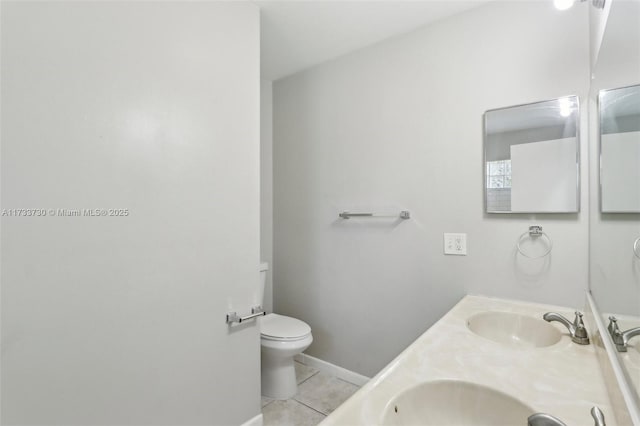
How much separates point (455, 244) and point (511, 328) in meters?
0.52

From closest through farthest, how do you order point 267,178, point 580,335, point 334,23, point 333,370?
point 580,335 → point 334,23 → point 333,370 → point 267,178

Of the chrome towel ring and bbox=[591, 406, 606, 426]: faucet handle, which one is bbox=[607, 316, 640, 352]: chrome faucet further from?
the chrome towel ring

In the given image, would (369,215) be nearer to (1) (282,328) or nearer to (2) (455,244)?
(2) (455,244)

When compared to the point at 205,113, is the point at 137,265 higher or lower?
lower

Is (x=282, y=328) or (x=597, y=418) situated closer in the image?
(x=597, y=418)

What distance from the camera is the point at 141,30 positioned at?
4.39 ft

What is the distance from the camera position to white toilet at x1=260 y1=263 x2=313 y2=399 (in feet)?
6.67

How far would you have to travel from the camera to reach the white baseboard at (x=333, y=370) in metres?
2.27

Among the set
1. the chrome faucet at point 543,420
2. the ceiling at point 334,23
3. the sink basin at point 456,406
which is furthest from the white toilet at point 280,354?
the ceiling at point 334,23

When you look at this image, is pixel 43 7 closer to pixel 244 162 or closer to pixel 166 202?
pixel 166 202

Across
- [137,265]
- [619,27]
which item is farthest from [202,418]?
[619,27]

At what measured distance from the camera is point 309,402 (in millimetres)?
2076

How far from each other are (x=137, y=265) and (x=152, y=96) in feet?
2.40

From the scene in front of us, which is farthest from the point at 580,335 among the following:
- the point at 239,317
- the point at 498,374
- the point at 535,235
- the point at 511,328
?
the point at 239,317
